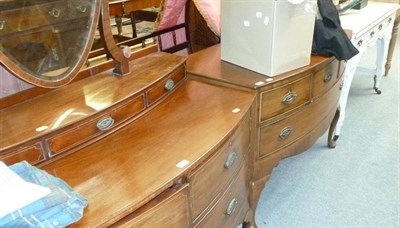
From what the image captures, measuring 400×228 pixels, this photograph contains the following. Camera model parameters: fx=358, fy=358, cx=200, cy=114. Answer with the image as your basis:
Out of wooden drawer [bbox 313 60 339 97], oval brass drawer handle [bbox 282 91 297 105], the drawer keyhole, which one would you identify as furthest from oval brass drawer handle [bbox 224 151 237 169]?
A: the drawer keyhole

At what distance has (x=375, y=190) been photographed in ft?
6.43

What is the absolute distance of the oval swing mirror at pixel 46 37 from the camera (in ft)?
2.96

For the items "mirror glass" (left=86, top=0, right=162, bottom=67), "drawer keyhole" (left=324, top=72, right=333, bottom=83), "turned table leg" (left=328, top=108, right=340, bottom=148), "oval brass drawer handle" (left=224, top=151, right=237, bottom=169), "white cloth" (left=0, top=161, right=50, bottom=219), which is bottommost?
"turned table leg" (left=328, top=108, right=340, bottom=148)

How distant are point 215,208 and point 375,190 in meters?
1.28

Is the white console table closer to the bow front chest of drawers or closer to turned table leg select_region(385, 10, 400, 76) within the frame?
turned table leg select_region(385, 10, 400, 76)

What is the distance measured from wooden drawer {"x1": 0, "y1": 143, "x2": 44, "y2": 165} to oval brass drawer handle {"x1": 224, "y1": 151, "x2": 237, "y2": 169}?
52 cm

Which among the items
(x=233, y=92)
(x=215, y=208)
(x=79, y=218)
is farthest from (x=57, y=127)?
(x=233, y=92)

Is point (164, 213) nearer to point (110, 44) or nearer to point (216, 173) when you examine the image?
point (216, 173)

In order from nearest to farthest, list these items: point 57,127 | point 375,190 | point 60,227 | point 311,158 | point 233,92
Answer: point 60,227
point 57,127
point 233,92
point 375,190
point 311,158

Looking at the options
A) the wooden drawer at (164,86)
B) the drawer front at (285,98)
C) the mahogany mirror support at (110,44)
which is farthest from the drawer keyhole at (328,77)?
the mahogany mirror support at (110,44)

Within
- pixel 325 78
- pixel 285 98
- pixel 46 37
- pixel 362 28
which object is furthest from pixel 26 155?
pixel 362 28

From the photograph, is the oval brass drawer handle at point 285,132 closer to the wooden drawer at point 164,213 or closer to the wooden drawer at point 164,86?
the wooden drawer at point 164,86

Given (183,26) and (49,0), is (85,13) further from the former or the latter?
(183,26)

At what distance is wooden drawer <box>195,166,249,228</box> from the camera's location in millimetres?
1079
